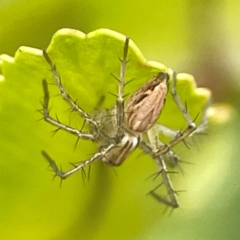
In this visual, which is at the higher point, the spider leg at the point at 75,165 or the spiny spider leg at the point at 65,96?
the spiny spider leg at the point at 65,96

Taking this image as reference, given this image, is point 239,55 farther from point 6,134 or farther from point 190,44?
point 6,134

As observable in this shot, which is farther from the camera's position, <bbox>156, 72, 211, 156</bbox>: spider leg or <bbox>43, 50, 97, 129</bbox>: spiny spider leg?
<bbox>156, 72, 211, 156</bbox>: spider leg

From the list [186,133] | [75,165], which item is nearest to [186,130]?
[186,133]

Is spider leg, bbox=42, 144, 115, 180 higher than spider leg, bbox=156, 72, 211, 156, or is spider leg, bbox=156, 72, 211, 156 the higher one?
spider leg, bbox=156, 72, 211, 156

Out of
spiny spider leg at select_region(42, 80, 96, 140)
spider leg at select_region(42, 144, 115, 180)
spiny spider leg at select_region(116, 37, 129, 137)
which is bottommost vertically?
spider leg at select_region(42, 144, 115, 180)

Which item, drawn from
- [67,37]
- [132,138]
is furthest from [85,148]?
[67,37]

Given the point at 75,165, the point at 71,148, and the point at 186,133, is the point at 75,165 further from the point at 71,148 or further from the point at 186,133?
the point at 186,133
